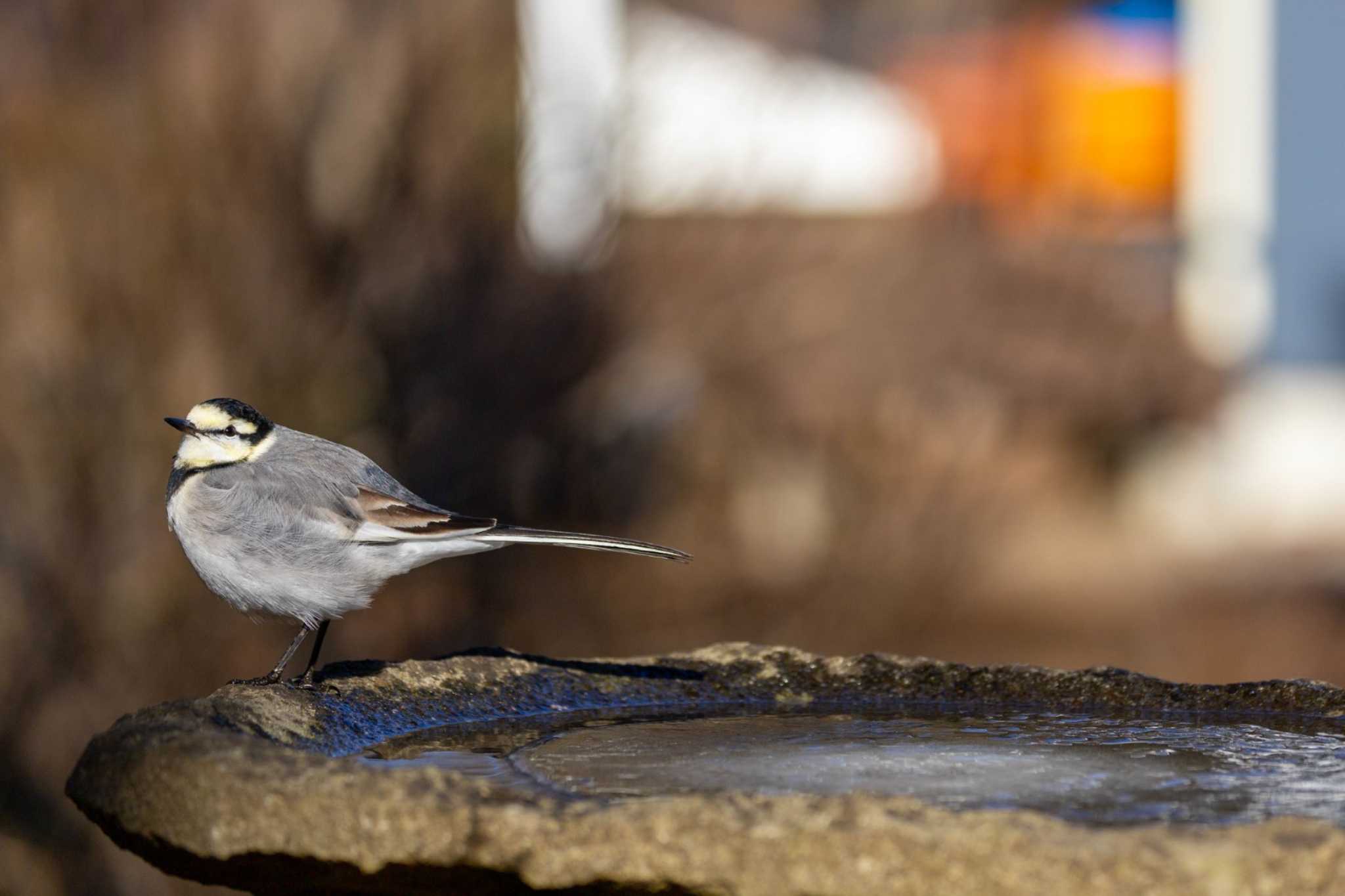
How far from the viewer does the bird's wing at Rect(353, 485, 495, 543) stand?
449cm

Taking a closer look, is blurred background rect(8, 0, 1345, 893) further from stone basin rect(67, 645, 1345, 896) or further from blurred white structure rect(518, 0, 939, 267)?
stone basin rect(67, 645, 1345, 896)

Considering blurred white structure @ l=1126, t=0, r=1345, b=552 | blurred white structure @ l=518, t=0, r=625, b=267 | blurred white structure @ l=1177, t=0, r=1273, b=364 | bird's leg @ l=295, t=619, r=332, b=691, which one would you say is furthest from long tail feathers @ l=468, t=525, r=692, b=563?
blurred white structure @ l=1177, t=0, r=1273, b=364

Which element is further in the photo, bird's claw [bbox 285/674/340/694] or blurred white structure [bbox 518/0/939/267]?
blurred white structure [bbox 518/0/939/267]

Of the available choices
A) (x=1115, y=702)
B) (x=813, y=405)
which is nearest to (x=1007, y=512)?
(x=813, y=405)

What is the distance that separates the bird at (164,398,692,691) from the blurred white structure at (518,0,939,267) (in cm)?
490

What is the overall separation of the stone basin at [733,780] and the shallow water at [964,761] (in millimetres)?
12

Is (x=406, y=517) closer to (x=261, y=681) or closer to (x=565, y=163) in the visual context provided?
(x=261, y=681)

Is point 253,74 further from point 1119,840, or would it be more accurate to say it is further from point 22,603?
point 1119,840

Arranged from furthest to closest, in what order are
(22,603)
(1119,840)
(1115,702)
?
(22,603) → (1115,702) → (1119,840)

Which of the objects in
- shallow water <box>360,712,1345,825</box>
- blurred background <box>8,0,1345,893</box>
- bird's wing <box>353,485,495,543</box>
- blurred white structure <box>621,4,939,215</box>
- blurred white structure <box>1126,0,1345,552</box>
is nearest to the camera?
shallow water <box>360,712,1345,825</box>

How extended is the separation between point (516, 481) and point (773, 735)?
546cm

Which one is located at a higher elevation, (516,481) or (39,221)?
(39,221)

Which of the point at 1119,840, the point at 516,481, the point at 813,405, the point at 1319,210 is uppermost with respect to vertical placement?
the point at 1319,210

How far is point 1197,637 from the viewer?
41.2ft
